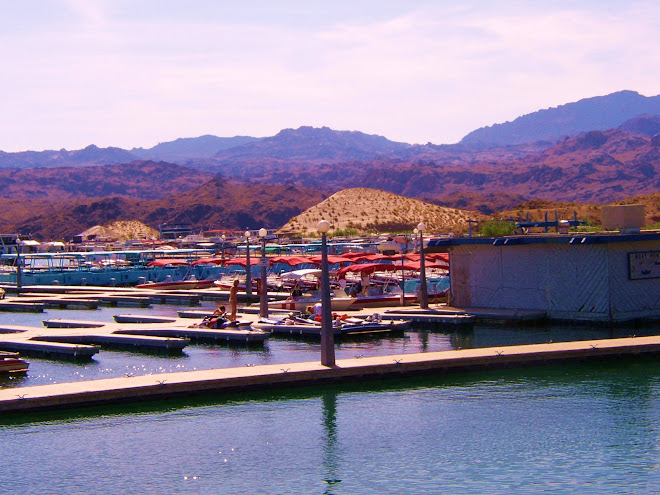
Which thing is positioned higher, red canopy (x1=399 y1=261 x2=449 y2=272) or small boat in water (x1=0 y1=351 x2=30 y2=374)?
red canopy (x1=399 y1=261 x2=449 y2=272)

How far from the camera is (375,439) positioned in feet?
64.7

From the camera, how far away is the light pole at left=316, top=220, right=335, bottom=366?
2277cm

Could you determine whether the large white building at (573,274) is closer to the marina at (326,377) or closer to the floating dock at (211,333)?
the marina at (326,377)

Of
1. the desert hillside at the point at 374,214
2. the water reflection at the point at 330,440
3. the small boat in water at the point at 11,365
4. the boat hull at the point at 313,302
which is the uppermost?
the desert hillside at the point at 374,214

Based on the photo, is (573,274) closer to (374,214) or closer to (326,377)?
(326,377)

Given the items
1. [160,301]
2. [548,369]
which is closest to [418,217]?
[160,301]

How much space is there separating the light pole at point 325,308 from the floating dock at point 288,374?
0.35 metres

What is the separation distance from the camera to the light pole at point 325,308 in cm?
2277

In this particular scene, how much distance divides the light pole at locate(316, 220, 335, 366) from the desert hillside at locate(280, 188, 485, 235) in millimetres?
96052

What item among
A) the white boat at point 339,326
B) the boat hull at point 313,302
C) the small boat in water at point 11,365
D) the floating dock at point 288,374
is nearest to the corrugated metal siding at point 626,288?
the floating dock at point 288,374

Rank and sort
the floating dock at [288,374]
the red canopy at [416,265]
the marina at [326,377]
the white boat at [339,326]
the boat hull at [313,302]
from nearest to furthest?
the marina at [326,377] < the floating dock at [288,374] < the white boat at [339,326] < the boat hull at [313,302] < the red canopy at [416,265]

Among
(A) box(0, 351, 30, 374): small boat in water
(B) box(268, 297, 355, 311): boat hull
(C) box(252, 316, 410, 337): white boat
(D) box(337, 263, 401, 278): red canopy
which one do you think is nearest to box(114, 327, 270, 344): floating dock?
(C) box(252, 316, 410, 337): white boat

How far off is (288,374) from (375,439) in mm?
4005

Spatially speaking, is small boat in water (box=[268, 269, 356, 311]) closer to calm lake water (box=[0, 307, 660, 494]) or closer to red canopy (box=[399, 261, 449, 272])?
red canopy (box=[399, 261, 449, 272])
